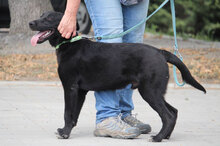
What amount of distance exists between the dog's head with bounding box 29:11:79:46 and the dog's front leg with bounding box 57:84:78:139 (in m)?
0.48

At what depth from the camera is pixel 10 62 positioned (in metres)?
8.96

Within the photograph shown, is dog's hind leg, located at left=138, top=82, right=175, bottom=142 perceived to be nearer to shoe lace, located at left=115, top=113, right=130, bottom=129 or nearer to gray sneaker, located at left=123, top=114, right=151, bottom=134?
shoe lace, located at left=115, top=113, right=130, bottom=129

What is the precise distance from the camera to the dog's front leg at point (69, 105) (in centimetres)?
453

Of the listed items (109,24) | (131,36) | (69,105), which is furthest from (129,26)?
(69,105)

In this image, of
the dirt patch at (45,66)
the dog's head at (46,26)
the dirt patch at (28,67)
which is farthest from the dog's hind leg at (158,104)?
the dirt patch at (28,67)

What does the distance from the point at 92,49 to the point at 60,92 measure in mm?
2911

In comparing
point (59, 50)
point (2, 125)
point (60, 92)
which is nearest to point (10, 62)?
point (60, 92)

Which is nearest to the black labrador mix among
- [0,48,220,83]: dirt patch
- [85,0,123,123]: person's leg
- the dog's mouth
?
the dog's mouth

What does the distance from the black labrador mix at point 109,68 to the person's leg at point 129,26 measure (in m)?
0.39

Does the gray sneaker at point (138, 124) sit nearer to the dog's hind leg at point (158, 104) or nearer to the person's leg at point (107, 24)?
the person's leg at point (107, 24)

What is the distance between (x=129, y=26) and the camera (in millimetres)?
4977

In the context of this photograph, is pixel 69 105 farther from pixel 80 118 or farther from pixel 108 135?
pixel 80 118

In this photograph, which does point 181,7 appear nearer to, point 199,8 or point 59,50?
point 199,8

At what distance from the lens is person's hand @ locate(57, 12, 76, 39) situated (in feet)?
14.9
